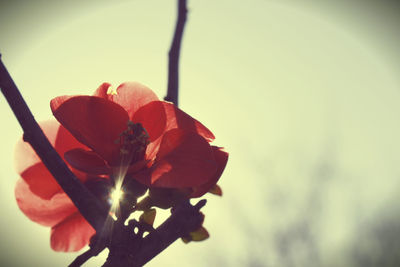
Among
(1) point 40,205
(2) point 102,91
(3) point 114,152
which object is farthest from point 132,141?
(1) point 40,205

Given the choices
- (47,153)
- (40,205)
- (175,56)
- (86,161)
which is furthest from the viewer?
(175,56)

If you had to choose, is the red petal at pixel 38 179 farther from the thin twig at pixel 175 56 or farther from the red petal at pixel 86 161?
the thin twig at pixel 175 56

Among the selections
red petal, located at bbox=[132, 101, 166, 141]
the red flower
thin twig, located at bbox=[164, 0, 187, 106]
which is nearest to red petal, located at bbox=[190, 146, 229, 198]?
the red flower

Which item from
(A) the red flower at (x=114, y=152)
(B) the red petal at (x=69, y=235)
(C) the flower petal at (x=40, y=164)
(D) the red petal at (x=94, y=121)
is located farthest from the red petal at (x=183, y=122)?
(B) the red petal at (x=69, y=235)

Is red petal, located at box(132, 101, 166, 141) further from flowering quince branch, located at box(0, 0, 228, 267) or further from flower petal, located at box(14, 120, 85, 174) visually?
flower petal, located at box(14, 120, 85, 174)

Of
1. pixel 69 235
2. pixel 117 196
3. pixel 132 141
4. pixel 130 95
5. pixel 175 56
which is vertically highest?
pixel 175 56

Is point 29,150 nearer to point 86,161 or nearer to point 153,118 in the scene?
point 86,161

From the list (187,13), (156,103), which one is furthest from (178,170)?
(187,13)
